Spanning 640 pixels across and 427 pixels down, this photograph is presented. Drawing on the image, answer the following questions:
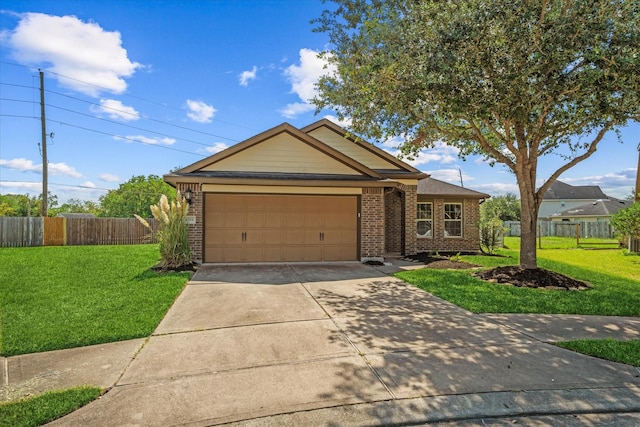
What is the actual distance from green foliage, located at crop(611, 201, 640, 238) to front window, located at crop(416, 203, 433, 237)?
682cm

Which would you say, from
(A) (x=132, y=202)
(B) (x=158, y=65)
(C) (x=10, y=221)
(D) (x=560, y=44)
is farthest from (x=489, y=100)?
(A) (x=132, y=202)

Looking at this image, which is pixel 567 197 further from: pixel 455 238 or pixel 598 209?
pixel 455 238

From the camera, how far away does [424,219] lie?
15.9m

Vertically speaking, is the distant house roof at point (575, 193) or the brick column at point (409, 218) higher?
the distant house roof at point (575, 193)

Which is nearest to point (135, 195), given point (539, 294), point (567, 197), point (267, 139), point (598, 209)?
point (267, 139)

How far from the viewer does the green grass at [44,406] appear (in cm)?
294

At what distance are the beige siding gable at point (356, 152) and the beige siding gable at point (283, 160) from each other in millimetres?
2519

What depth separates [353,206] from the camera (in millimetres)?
12453

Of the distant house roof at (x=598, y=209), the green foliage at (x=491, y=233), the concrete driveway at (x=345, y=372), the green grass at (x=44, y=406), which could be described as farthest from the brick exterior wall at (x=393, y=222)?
the distant house roof at (x=598, y=209)

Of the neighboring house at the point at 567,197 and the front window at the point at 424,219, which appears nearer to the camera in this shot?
the front window at the point at 424,219

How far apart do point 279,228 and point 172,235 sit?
3.33m

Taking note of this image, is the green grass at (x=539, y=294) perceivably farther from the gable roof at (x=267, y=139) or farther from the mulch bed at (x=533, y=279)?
the gable roof at (x=267, y=139)

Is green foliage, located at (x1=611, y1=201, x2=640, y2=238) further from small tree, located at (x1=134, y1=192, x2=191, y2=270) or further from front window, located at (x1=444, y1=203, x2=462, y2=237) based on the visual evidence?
small tree, located at (x1=134, y1=192, x2=191, y2=270)

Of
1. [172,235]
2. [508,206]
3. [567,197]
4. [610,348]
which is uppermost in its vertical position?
[567,197]
